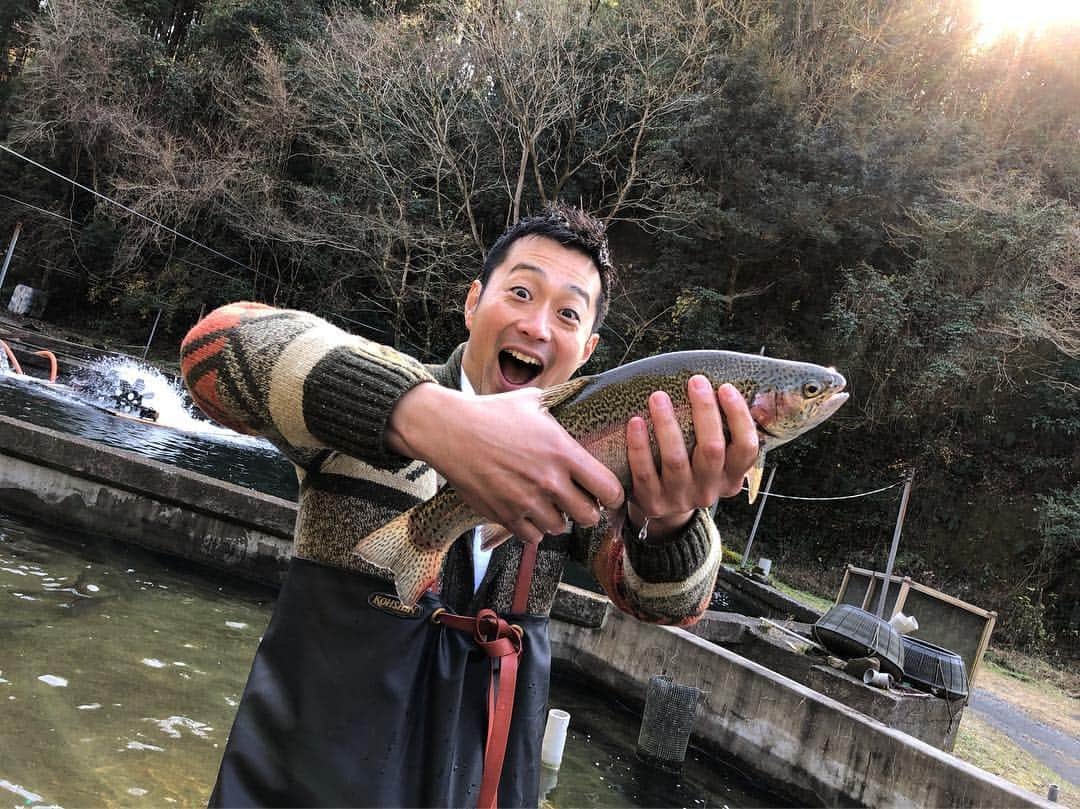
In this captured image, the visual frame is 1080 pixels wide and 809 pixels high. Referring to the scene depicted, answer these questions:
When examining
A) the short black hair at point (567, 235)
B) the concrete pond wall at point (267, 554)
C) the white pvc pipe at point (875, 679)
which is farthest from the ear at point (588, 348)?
the white pvc pipe at point (875, 679)

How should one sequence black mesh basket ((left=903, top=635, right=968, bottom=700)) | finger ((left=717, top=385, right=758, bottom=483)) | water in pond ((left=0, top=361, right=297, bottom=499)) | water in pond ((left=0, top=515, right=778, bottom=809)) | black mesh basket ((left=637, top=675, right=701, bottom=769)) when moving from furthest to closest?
water in pond ((left=0, top=361, right=297, bottom=499)) → black mesh basket ((left=903, top=635, right=968, bottom=700)) → black mesh basket ((left=637, top=675, right=701, bottom=769)) → water in pond ((left=0, top=515, right=778, bottom=809)) → finger ((left=717, top=385, right=758, bottom=483))

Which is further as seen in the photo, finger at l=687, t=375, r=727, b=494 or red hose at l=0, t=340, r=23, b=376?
red hose at l=0, t=340, r=23, b=376

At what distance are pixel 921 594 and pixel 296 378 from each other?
38.2ft

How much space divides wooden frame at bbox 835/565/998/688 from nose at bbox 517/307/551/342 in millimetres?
9706

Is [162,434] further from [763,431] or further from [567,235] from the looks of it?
[763,431]

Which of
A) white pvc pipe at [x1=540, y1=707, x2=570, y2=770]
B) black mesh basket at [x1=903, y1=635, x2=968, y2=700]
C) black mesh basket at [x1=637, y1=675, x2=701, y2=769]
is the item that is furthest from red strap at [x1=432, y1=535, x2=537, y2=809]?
black mesh basket at [x1=903, y1=635, x2=968, y2=700]

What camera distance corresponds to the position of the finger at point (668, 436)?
4.92 feet

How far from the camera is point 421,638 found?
5.73ft

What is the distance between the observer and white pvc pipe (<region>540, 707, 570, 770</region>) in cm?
582

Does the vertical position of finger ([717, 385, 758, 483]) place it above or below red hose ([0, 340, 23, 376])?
above

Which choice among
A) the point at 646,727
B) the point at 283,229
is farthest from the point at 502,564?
the point at 283,229

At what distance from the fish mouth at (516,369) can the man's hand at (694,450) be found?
78cm

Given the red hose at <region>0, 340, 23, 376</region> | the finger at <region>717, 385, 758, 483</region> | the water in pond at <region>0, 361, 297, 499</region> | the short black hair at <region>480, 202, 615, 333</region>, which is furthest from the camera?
the red hose at <region>0, 340, 23, 376</region>

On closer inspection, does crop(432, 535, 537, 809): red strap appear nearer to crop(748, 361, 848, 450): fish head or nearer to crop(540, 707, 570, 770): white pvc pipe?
crop(748, 361, 848, 450): fish head
